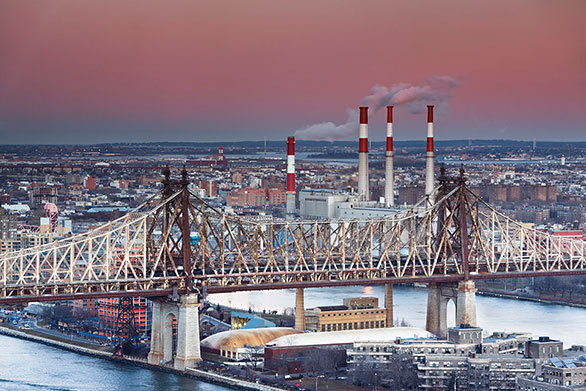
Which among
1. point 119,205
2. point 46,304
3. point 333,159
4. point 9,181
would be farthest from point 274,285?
point 333,159

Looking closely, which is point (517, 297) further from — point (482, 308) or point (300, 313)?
point (300, 313)

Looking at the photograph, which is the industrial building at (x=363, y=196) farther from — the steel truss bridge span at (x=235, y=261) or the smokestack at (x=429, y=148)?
the steel truss bridge span at (x=235, y=261)

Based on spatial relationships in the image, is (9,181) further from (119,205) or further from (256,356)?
(256,356)

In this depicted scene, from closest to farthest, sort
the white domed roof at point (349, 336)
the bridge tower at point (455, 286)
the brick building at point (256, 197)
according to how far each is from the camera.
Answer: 1. the white domed roof at point (349, 336)
2. the bridge tower at point (455, 286)
3. the brick building at point (256, 197)

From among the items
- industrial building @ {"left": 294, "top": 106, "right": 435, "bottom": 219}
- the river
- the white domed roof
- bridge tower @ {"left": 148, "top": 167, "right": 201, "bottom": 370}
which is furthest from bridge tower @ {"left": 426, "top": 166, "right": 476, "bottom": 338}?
industrial building @ {"left": 294, "top": 106, "right": 435, "bottom": 219}

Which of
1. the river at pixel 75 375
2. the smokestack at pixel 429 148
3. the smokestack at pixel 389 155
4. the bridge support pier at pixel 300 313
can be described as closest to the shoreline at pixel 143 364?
the river at pixel 75 375
